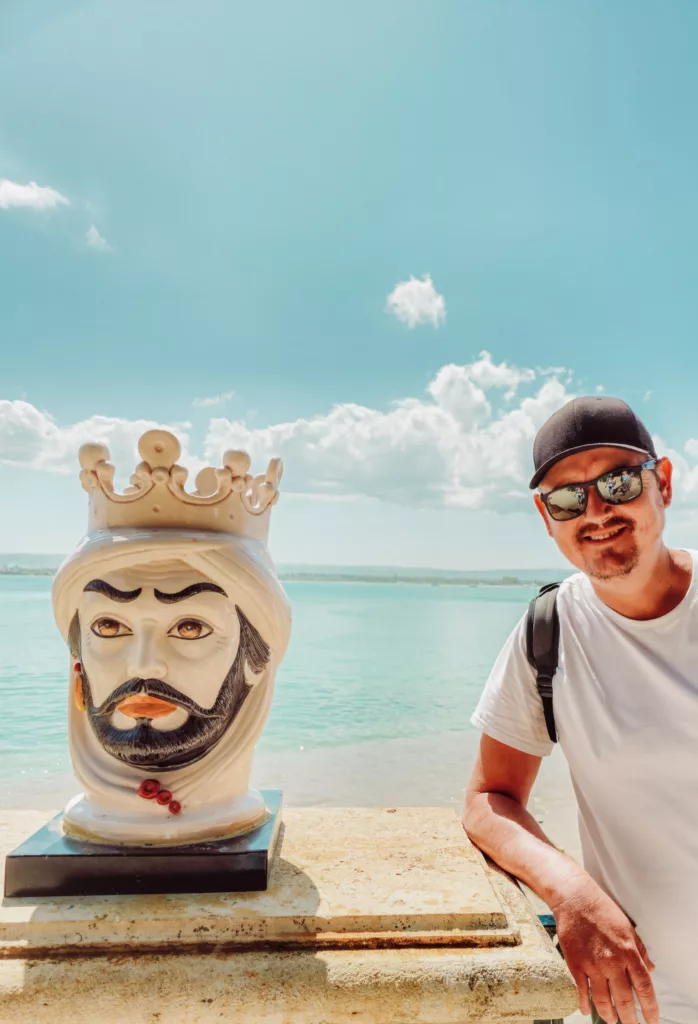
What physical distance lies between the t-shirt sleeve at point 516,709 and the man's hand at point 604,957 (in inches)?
20.7

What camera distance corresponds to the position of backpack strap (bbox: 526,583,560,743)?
7.40 ft

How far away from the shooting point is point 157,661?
2.13m

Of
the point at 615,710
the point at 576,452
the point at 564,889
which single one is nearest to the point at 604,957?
the point at 564,889

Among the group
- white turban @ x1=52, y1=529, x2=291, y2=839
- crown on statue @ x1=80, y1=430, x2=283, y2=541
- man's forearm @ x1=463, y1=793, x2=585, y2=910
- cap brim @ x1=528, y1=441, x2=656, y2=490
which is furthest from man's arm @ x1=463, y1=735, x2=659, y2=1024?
crown on statue @ x1=80, y1=430, x2=283, y2=541

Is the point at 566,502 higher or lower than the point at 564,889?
higher

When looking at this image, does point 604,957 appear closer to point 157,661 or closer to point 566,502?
point 566,502

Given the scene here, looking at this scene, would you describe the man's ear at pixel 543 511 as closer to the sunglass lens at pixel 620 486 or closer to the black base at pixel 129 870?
the sunglass lens at pixel 620 486

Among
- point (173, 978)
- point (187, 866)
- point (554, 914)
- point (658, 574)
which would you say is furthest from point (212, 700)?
point (658, 574)

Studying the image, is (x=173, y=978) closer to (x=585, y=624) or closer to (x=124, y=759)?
(x=124, y=759)

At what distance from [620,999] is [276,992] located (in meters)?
0.83

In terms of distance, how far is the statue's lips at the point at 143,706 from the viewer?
2.15 m

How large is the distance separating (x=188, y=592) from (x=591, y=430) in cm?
139

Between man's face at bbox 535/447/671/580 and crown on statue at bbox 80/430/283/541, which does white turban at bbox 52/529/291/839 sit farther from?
man's face at bbox 535/447/671/580

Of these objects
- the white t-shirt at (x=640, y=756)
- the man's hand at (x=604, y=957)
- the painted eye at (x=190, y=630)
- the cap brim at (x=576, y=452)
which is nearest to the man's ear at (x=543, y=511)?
the cap brim at (x=576, y=452)
